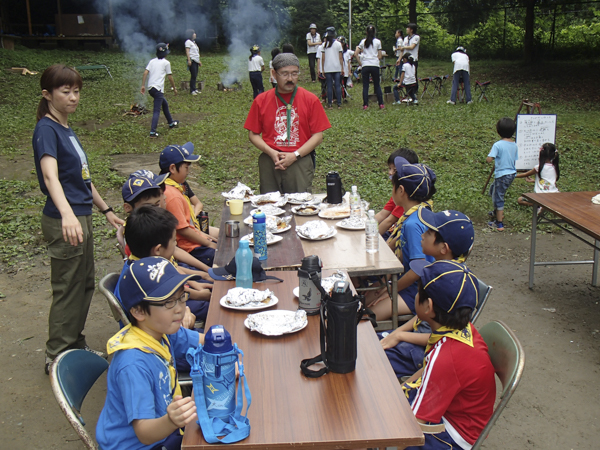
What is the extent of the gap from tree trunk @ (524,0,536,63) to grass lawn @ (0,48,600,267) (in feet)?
8.26

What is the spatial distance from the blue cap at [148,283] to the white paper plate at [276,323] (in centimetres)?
61

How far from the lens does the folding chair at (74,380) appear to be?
211cm

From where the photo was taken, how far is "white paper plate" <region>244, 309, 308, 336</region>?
2652 mm

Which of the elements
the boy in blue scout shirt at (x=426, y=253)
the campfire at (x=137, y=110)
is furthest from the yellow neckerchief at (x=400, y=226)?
the campfire at (x=137, y=110)

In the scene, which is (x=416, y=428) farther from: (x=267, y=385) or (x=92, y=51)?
(x=92, y=51)

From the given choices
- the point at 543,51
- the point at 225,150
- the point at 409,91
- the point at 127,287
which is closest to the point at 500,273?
the point at 127,287

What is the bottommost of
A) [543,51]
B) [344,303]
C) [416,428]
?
[416,428]

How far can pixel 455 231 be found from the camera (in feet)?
10.6

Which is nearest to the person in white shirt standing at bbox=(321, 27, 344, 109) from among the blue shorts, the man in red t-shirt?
the blue shorts

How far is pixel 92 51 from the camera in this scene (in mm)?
23844

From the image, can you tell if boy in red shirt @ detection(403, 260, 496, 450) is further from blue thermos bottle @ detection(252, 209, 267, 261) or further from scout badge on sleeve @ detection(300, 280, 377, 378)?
blue thermos bottle @ detection(252, 209, 267, 261)

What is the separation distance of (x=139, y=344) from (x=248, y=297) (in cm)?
90

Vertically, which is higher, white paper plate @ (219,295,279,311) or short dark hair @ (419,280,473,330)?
short dark hair @ (419,280,473,330)

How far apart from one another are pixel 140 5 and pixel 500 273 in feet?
82.8
